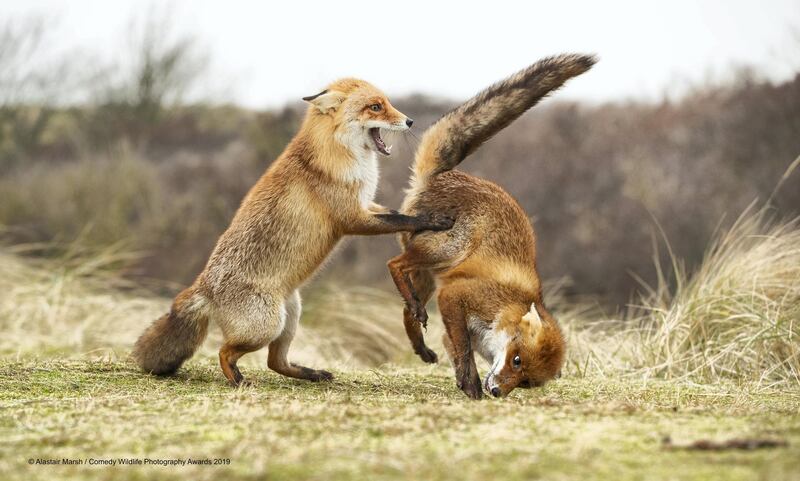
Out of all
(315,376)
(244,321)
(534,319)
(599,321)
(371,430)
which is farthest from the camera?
(599,321)

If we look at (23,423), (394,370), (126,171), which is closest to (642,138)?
(126,171)

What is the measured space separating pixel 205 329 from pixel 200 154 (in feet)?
65.1

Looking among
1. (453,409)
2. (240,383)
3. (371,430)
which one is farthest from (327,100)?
(371,430)

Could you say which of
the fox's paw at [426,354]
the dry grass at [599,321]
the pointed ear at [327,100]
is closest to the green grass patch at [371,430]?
the fox's paw at [426,354]

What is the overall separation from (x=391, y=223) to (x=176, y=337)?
5.18ft

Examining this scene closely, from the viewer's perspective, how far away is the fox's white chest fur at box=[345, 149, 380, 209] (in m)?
5.89

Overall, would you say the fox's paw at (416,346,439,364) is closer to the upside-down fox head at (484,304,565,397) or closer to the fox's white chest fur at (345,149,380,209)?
the upside-down fox head at (484,304,565,397)

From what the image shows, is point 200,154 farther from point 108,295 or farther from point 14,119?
point 108,295

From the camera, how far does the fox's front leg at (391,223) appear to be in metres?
5.79

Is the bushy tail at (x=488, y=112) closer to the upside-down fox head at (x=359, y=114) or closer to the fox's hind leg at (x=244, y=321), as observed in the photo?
the upside-down fox head at (x=359, y=114)

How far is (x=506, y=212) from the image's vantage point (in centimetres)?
593

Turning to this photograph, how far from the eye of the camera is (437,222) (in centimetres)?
586

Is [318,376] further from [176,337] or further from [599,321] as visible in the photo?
[599,321]

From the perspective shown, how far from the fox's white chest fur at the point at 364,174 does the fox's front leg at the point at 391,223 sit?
0.13m
